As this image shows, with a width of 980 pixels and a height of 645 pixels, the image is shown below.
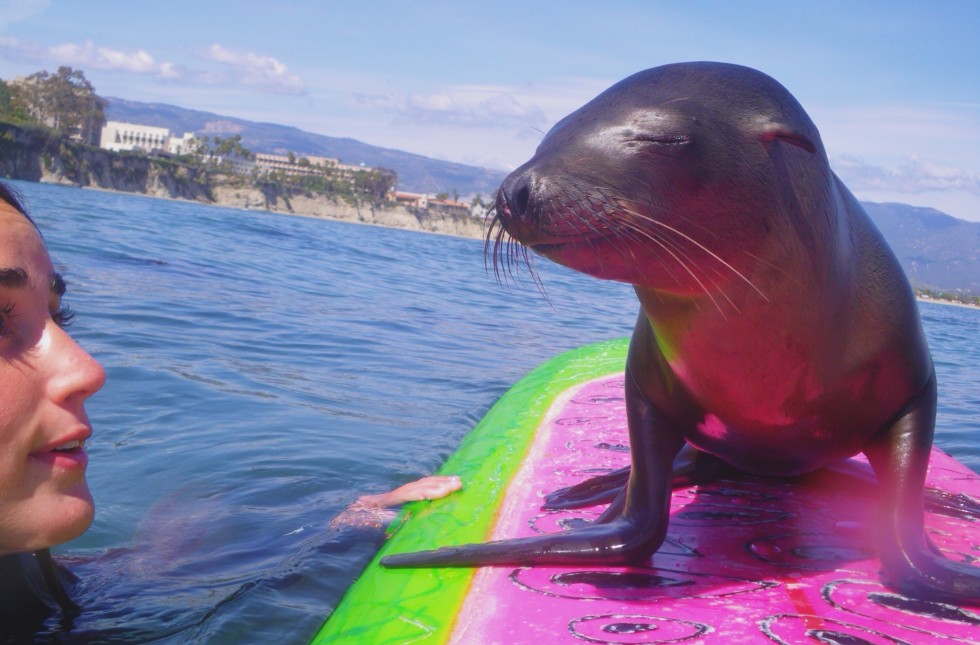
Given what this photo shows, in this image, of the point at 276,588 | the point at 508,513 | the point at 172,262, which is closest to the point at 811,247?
the point at 508,513

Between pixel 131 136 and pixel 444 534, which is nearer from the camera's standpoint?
Answer: pixel 444 534

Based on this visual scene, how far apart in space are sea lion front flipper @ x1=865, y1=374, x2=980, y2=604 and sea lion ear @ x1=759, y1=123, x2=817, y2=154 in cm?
65

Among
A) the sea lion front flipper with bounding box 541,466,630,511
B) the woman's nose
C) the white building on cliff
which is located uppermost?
the white building on cliff

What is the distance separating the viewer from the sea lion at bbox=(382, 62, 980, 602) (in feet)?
5.79

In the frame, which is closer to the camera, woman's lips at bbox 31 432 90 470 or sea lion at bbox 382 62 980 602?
sea lion at bbox 382 62 980 602

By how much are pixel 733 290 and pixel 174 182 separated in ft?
290

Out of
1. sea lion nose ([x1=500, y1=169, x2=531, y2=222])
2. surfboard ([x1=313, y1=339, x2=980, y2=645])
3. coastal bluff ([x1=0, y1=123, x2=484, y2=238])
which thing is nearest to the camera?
sea lion nose ([x1=500, y1=169, x2=531, y2=222])

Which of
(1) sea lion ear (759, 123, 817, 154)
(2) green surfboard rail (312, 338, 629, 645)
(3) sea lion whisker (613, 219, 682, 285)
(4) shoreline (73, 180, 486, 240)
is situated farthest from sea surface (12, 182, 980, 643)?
(4) shoreline (73, 180, 486, 240)

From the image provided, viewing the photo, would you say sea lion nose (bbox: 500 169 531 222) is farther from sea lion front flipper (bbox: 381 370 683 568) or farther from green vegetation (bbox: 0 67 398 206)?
green vegetation (bbox: 0 67 398 206)

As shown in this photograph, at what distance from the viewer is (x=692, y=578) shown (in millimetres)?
2127

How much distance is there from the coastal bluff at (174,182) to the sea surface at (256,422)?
159 feet

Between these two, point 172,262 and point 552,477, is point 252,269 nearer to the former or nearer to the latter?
point 172,262

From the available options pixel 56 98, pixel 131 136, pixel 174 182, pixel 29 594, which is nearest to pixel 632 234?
pixel 29 594

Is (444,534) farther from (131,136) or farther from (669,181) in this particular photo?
(131,136)
